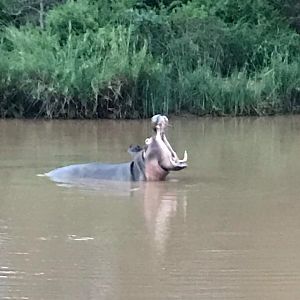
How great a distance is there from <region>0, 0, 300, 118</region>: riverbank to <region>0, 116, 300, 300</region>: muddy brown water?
18.8ft

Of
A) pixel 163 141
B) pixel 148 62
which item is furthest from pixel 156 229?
pixel 148 62

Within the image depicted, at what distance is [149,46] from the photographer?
869 inches

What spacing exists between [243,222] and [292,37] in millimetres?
15961

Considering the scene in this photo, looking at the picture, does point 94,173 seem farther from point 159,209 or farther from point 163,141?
point 159,209

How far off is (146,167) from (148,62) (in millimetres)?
9701

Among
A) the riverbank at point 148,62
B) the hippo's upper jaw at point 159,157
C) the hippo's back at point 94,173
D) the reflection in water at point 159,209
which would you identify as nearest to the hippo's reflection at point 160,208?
the reflection in water at point 159,209

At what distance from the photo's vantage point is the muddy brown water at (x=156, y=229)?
5.98 m

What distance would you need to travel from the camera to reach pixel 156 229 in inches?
308

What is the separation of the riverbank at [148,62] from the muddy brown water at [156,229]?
5.74 meters

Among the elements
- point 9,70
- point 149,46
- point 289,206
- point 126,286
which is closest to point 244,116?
point 149,46

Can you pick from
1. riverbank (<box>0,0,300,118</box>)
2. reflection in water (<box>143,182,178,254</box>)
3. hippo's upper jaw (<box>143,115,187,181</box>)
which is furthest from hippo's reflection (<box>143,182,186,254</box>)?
riverbank (<box>0,0,300,118</box>)

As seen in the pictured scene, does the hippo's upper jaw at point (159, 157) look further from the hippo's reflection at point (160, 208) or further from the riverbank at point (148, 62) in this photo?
the riverbank at point (148, 62)

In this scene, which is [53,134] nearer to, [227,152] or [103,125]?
[103,125]

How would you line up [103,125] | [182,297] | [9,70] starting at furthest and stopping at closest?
1. [9,70]
2. [103,125]
3. [182,297]
